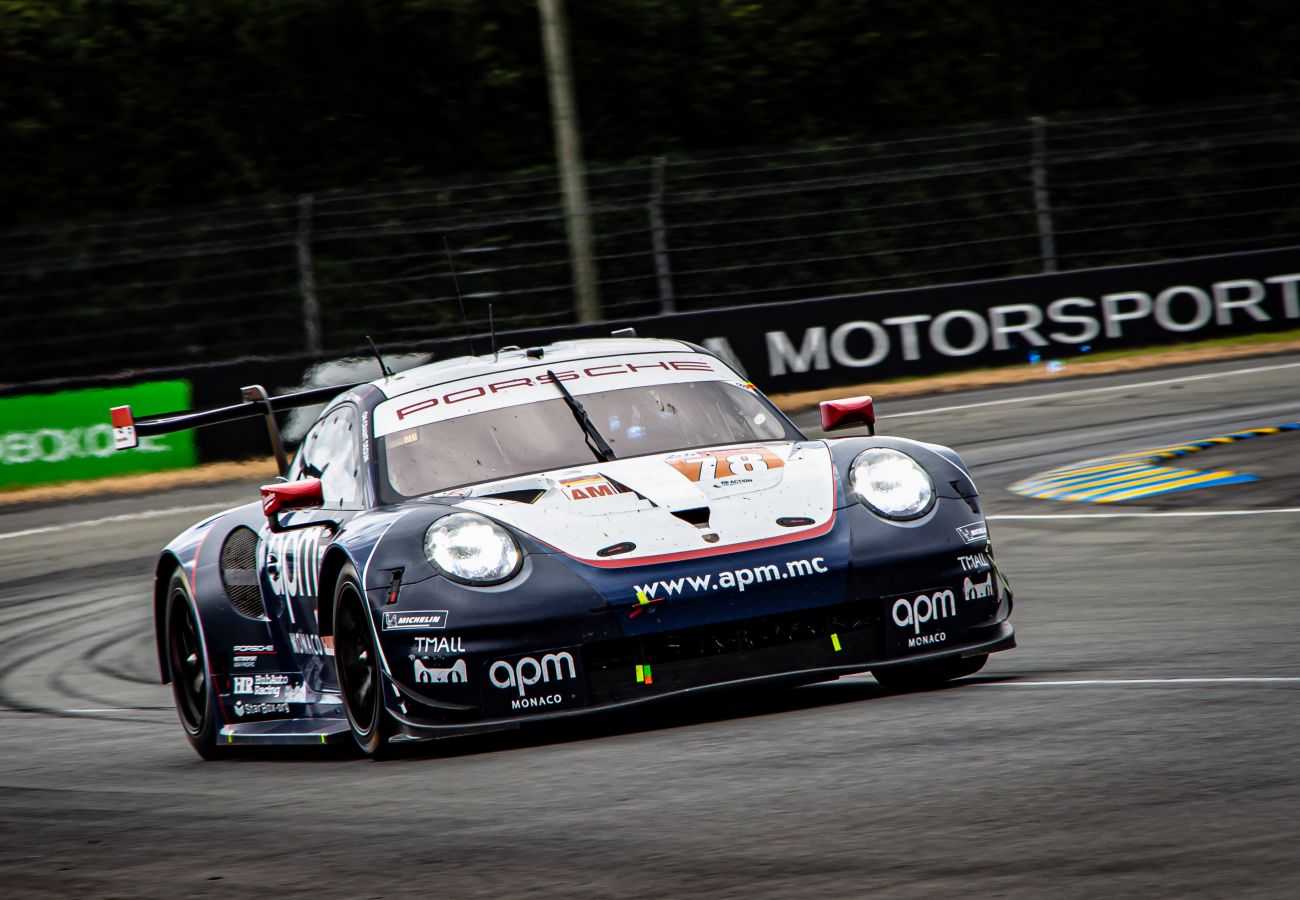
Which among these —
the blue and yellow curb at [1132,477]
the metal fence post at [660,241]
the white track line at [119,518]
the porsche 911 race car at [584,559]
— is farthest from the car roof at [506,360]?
the metal fence post at [660,241]

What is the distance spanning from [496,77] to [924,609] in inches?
736

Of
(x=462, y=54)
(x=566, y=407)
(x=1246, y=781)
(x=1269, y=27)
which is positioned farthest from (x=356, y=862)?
(x=1269, y=27)

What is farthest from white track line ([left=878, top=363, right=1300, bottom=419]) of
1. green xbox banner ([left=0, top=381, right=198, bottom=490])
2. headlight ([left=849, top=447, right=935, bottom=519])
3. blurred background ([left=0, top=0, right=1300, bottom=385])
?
headlight ([left=849, top=447, right=935, bottom=519])

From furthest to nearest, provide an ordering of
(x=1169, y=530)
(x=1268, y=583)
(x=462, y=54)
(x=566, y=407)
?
(x=462, y=54)
(x=1169, y=530)
(x=1268, y=583)
(x=566, y=407)

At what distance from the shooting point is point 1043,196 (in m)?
21.3

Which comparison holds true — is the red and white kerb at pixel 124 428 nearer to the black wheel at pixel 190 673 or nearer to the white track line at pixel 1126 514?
the black wheel at pixel 190 673

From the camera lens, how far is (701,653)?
556cm

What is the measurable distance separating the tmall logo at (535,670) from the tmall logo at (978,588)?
121 centimetres

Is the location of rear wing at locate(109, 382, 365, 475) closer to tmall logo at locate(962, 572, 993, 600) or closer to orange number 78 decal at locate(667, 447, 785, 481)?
orange number 78 decal at locate(667, 447, 785, 481)

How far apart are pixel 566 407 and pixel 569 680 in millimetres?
1468

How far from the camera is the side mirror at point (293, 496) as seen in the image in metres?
6.60

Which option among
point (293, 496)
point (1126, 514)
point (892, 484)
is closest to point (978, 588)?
point (892, 484)

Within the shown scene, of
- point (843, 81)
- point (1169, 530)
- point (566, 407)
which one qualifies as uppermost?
point (843, 81)

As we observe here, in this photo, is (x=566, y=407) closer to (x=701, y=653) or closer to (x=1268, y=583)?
(x=701, y=653)
